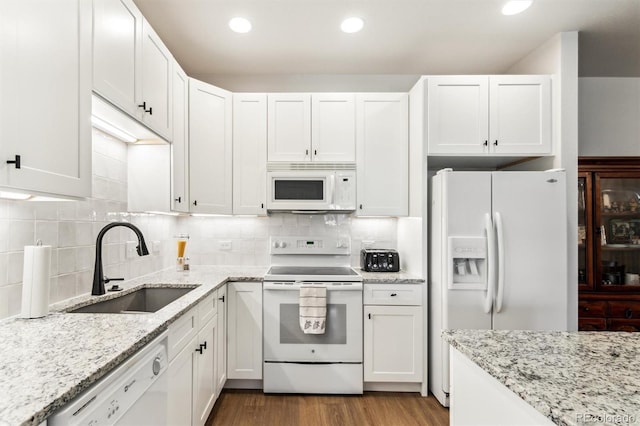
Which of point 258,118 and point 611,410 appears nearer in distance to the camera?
point 611,410

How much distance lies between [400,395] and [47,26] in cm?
291

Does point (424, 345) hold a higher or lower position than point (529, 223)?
lower

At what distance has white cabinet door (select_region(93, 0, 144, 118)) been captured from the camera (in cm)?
138

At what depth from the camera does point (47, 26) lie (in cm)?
110

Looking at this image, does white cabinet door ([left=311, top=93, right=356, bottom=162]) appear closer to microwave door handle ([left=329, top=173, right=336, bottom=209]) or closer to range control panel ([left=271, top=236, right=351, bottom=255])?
microwave door handle ([left=329, top=173, right=336, bottom=209])

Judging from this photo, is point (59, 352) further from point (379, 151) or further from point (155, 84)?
point (379, 151)

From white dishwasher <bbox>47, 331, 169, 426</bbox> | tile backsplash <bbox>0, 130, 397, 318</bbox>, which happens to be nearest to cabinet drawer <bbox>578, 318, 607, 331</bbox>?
tile backsplash <bbox>0, 130, 397, 318</bbox>

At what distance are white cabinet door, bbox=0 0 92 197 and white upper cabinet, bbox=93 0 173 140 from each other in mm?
94

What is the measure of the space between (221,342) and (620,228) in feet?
11.9

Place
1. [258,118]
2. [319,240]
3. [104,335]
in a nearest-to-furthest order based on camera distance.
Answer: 1. [104,335]
2. [258,118]
3. [319,240]

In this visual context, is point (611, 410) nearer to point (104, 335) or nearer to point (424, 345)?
point (104, 335)

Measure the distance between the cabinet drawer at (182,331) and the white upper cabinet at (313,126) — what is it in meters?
1.50

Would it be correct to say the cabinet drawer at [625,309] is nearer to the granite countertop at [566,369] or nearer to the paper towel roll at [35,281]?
the granite countertop at [566,369]

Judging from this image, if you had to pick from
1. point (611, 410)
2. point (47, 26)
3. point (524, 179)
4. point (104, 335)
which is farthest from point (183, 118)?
point (611, 410)
